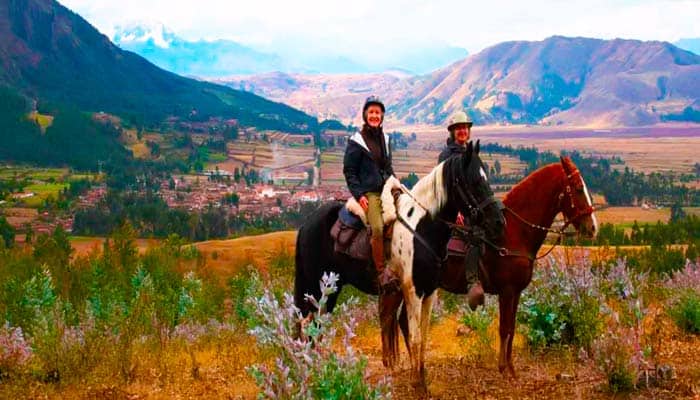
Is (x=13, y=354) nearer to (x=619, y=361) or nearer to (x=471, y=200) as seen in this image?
(x=471, y=200)

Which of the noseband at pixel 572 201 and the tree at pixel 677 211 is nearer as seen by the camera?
the noseband at pixel 572 201

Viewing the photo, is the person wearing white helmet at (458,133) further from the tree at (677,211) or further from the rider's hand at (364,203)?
the tree at (677,211)

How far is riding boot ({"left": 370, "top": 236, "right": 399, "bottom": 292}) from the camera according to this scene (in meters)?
7.96

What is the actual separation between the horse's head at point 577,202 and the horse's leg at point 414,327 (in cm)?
244

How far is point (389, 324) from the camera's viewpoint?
853cm

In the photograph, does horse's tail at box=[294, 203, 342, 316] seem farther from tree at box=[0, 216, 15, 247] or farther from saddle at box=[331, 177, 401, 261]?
tree at box=[0, 216, 15, 247]

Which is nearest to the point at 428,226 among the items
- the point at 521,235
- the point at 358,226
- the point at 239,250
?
the point at 358,226

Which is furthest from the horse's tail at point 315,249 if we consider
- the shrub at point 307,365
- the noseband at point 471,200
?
the shrub at point 307,365

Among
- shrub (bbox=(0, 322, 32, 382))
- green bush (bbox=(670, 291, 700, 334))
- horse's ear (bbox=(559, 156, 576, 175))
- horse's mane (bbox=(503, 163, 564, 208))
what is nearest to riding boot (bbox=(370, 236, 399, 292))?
horse's mane (bbox=(503, 163, 564, 208))

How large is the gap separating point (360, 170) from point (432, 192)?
100 centimetres

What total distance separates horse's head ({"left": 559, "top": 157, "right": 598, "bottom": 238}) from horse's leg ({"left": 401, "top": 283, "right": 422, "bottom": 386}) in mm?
2442

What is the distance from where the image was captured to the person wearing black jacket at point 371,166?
8.21m

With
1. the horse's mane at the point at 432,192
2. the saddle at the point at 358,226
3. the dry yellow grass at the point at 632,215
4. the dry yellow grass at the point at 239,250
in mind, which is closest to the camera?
the horse's mane at the point at 432,192

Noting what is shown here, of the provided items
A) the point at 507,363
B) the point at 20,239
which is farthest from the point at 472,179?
the point at 20,239
